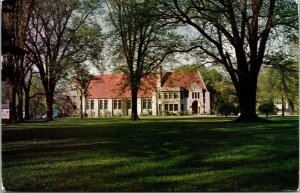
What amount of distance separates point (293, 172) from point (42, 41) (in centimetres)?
356

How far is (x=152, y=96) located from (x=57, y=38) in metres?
1.49

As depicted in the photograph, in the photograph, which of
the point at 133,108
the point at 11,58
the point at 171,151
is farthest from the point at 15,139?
the point at 171,151

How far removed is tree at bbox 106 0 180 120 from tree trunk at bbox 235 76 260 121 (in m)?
1.16

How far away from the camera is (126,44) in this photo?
585 centimetres

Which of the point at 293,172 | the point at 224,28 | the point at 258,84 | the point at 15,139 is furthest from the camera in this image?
the point at 224,28

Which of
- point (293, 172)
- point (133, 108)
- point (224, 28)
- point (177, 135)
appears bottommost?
point (293, 172)

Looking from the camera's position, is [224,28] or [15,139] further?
[224,28]

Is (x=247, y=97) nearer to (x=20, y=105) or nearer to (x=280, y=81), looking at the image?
(x=280, y=81)

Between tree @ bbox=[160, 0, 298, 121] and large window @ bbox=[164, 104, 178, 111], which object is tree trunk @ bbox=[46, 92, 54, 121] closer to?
large window @ bbox=[164, 104, 178, 111]

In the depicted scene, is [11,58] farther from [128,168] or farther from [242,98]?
[242,98]

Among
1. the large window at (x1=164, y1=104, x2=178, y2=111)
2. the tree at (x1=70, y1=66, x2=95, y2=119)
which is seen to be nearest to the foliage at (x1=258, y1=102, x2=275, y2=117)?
the large window at (x1=164, y1=104, x2=178, y2=111)

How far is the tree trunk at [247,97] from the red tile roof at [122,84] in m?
0.51

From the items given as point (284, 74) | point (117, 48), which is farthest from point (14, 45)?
point (284, 74)

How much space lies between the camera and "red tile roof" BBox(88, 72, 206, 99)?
573cm
